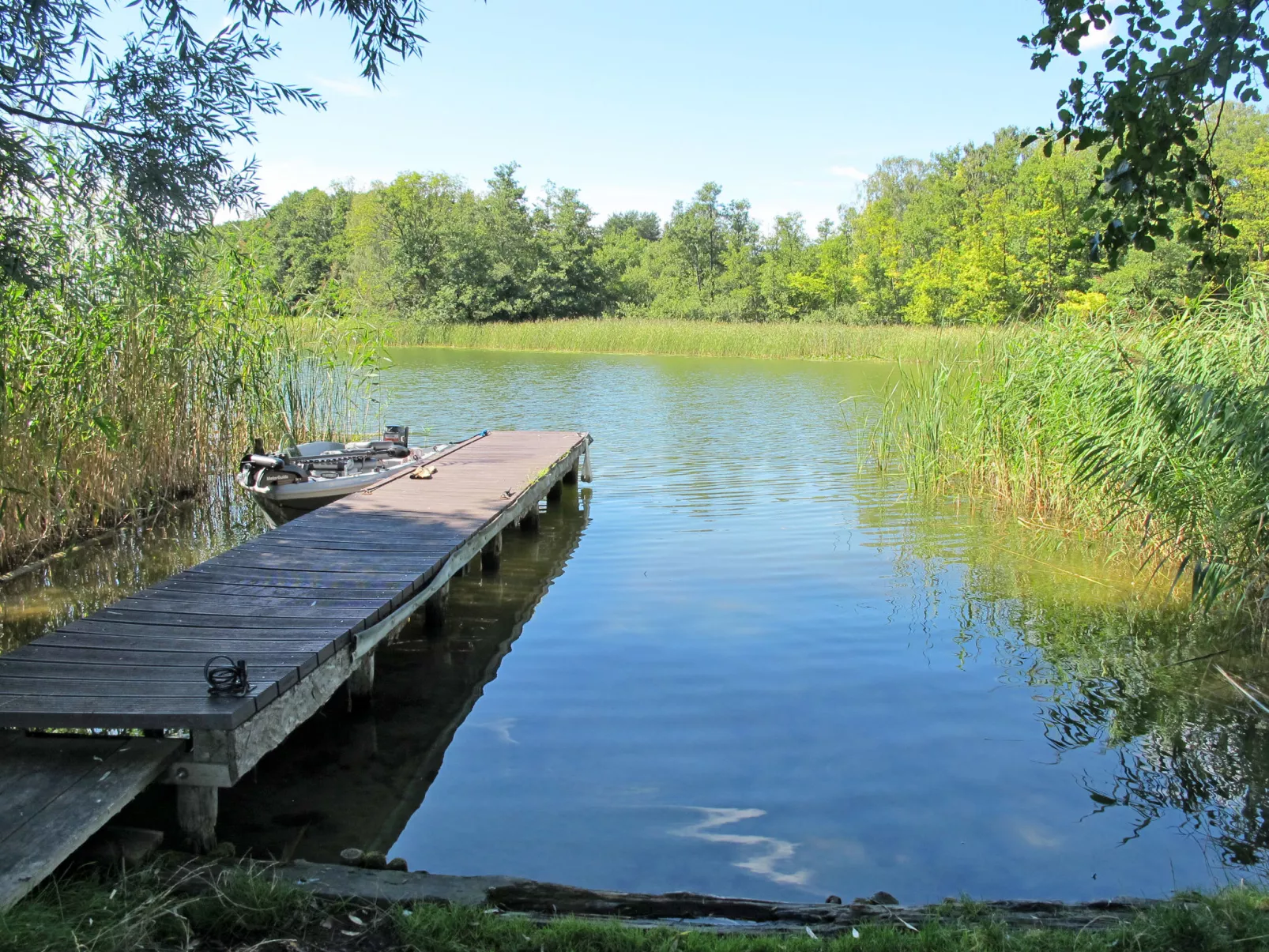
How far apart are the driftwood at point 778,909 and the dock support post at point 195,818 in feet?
3.59

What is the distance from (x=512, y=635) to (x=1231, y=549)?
460cm

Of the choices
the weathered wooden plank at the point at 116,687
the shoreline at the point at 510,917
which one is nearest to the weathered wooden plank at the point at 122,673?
the weathered wooden plank at the point at 116,687

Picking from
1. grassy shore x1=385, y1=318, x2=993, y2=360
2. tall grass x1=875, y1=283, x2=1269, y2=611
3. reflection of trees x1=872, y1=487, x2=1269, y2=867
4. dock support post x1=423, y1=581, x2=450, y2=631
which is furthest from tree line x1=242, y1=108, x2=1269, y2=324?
dock support post x1=423, y1=581, x2=450, y2=631

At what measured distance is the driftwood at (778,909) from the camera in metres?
3.12

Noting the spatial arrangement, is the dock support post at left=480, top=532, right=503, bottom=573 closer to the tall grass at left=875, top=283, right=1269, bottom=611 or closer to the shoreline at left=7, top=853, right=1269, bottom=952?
the tall grass at left=875, top=283, right=1269, bottom=611

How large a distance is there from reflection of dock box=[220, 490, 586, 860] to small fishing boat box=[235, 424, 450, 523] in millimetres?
1961

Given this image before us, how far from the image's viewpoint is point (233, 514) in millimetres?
9930

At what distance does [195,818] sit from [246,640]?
1037mm

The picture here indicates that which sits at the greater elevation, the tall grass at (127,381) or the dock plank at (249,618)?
→ the tall grass at (127,381)

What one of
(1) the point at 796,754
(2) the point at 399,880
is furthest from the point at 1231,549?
(2) the point at 399,880

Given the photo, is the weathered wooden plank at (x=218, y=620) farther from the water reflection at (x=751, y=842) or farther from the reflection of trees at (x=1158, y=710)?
the reflection of trees at (x=1158, y=710)

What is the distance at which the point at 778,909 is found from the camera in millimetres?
3189

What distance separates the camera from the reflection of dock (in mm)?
4031

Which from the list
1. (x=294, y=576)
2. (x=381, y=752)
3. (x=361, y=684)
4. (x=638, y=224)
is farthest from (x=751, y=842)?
(x=638, y=224)
